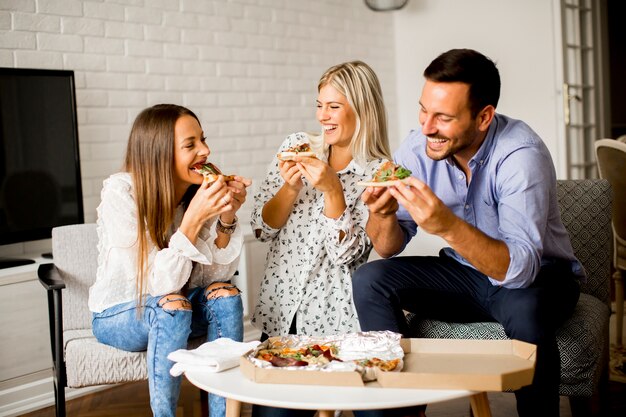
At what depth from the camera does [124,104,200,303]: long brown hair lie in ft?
8.09

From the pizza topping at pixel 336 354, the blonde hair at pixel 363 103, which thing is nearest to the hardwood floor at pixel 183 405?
the blonde hair at pixel 363 103

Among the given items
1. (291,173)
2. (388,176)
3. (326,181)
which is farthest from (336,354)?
(291,173)

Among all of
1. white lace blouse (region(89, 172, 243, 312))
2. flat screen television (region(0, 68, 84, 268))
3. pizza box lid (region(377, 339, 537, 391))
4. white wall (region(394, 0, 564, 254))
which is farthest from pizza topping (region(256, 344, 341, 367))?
white wall (region(394, 0, 564, 254))

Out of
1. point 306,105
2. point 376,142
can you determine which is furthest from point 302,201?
point 306,105

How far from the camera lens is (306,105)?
16.4 feet

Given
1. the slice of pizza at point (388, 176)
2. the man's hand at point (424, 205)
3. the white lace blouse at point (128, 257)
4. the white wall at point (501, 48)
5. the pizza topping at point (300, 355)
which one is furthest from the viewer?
the white wall at point (501, 48)

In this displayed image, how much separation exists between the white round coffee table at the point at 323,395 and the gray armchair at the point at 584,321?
725 millimetres

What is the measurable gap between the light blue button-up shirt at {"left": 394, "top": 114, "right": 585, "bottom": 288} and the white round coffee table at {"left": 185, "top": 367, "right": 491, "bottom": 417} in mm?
672

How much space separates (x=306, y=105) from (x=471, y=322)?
9.36ft

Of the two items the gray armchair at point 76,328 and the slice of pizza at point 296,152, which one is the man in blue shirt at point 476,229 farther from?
the gray armchair at point 76,328

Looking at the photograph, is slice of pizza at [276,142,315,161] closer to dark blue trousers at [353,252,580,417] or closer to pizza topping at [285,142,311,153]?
pizza topping at [285,142,311,153]

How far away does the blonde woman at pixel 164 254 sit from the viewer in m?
2.28

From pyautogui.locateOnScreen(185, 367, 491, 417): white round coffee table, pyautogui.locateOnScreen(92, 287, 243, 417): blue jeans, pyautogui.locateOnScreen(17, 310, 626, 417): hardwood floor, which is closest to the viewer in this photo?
pyautogui.locateOnScreen(185, 367, 491, 417): white round coffee table

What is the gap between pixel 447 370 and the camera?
1.72 meters
